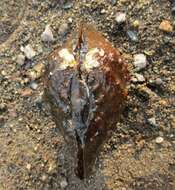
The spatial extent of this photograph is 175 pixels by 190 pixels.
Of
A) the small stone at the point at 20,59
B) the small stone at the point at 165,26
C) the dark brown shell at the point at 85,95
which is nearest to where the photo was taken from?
the dark brown shell at the point at 85,95

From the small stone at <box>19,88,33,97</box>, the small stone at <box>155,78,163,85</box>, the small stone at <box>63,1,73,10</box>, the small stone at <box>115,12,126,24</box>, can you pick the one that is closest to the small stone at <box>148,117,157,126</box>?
the small stone at <box>155,78,163,85</box>

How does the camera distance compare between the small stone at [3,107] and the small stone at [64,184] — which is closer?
the small stone at [64,184]

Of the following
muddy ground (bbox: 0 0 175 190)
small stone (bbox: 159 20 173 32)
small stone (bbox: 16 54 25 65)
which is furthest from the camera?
small stone (bbox: 16 54 25 65)

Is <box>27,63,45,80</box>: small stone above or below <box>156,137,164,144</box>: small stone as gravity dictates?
above

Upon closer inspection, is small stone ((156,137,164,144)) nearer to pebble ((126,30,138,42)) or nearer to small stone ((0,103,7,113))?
pebble ((126,30,138,42))

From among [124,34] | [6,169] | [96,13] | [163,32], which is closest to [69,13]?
[96,13]

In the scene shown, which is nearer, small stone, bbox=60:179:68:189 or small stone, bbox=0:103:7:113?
small stone, bbox=60:179:68:189

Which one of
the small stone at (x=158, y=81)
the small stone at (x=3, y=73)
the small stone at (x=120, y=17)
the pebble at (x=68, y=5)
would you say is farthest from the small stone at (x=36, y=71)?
the small stone at (x=158, y=81)

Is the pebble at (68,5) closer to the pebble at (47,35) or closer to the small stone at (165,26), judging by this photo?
the pebble at (47,35)
